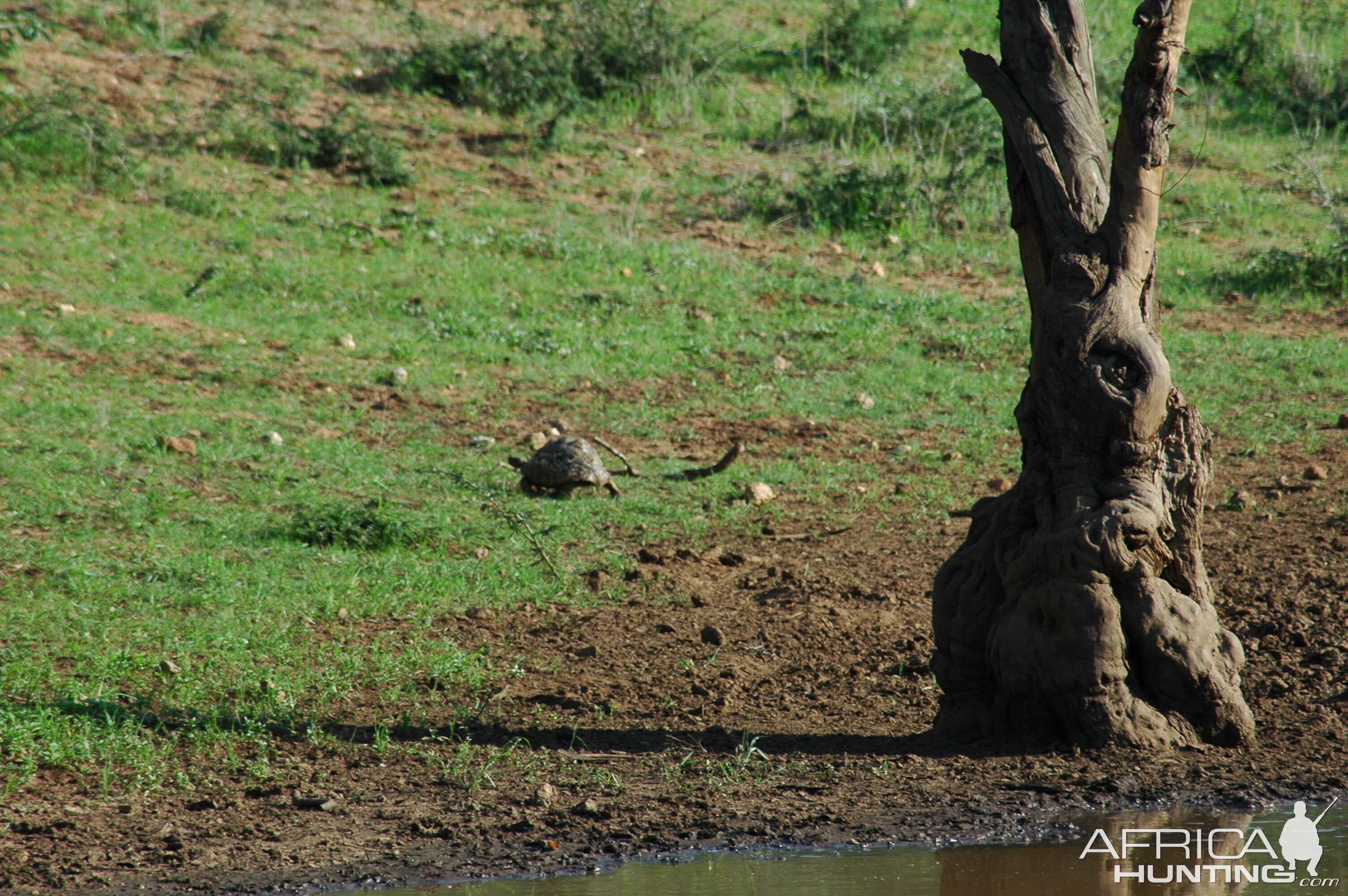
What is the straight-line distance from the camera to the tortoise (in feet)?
22.0

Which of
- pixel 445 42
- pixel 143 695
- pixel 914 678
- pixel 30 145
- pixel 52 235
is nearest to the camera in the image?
pixel 143 695

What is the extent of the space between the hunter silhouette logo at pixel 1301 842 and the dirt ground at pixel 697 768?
145mm

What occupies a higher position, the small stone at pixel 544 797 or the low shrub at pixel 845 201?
the low shrub at pixel 845 201

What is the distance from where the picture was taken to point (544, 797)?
3.82 meters

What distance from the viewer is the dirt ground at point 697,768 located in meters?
3.55

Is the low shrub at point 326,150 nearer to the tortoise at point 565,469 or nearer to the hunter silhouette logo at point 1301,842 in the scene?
the tortoise at point 565,469

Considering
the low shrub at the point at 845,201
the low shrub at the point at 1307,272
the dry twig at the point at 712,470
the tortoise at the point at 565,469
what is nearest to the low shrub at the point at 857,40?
the low shrub at the point at 845,201

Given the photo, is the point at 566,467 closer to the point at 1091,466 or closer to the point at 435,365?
the point at 435,365

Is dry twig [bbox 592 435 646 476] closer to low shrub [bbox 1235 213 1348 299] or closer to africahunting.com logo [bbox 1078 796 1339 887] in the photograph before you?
africahunting.com logo [bbox 1078 796 1339 887]

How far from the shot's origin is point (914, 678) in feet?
16.0

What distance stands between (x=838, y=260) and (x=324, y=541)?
5.79 meters

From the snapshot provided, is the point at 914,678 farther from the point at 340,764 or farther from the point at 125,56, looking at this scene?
the point at 125,56

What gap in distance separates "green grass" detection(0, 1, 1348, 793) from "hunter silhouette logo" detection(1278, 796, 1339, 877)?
7.65 ft

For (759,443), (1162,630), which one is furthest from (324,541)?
(1162,630)
